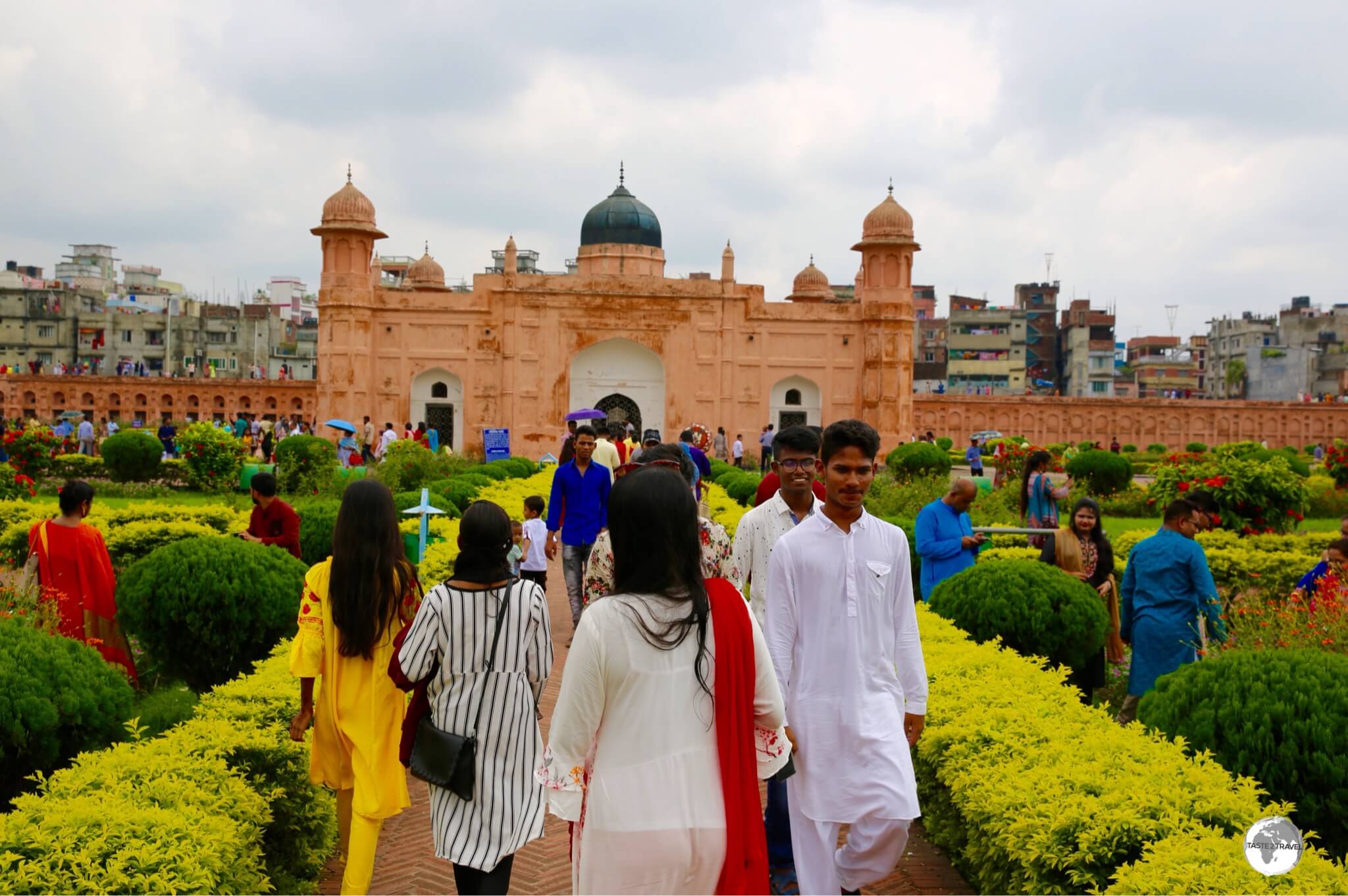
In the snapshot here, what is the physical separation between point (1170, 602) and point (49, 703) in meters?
5.14

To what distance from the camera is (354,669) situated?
3723mm

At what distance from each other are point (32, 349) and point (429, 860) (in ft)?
174

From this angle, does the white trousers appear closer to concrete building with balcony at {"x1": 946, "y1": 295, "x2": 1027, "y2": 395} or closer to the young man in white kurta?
the young man in white kurta

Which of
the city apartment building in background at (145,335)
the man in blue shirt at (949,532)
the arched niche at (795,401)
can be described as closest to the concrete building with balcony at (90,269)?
the city apartment building in background at (145,335)

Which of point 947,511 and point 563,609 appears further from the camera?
point 563,609

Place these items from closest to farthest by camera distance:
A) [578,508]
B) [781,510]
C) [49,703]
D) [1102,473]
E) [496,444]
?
[49,703], [781,510], [578,508], [1102,473], [496,444]

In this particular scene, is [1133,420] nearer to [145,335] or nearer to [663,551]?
[663,551]

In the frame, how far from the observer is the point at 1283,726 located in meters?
4.14

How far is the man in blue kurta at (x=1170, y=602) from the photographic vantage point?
5824 millimetres

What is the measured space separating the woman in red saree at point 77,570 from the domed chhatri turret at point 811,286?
102ft

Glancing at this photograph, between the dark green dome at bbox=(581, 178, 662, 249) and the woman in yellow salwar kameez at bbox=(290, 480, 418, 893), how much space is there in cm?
2879

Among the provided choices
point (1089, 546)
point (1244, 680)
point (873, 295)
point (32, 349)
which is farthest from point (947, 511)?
point (32, 349)

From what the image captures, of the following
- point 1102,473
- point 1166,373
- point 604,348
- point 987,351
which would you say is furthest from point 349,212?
point 1166,373

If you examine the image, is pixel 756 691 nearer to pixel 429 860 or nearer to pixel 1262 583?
pixel 429 860
